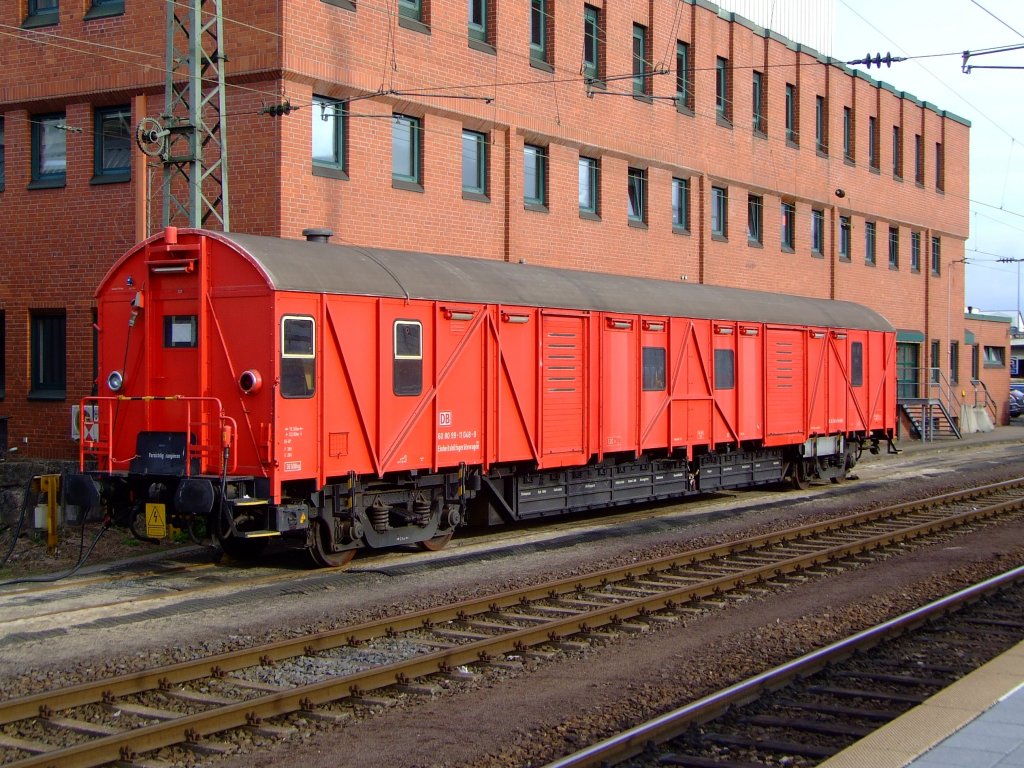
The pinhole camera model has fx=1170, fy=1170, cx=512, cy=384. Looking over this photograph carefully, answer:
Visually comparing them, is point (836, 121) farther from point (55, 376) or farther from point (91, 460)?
point (91, 460)

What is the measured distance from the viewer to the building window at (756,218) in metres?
32.7

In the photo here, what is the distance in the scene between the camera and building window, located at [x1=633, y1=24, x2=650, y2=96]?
27.7 metres

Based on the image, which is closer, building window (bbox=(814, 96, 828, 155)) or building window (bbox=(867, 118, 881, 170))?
building window (bbox=(814, 96, 828, 155))

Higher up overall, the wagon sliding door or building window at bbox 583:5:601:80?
building window at bbox 583:5:601:80

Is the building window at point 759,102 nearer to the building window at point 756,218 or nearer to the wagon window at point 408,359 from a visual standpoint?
the building window at point 756,218

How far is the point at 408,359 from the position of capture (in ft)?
45.5

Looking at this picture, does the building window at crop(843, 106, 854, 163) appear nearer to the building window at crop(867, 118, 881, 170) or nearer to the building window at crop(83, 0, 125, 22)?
the building window at crop(867, 118, 881, 170)

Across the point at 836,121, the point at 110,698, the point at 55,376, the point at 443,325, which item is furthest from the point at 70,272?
the point at 836,121

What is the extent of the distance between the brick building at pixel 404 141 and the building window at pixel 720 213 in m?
0.06

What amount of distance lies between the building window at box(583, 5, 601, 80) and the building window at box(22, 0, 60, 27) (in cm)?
1105

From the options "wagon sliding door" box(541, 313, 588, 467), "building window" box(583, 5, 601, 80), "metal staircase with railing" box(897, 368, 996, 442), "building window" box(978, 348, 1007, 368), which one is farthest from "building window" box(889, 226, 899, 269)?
"wagon sliding door" box(541, 313, 588, 467)

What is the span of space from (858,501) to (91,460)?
44.5ft

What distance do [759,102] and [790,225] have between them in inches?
150

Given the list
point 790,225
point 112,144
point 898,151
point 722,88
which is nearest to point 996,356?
point 898,151
